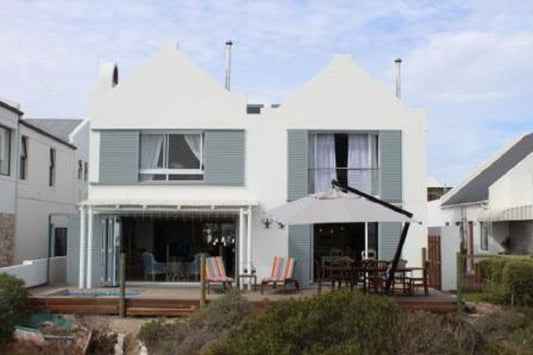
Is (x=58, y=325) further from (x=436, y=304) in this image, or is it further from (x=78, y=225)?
(x=436, y=304)

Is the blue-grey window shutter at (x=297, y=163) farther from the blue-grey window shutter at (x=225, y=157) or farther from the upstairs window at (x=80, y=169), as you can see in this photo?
the upstairs window at (x=80, y=169)

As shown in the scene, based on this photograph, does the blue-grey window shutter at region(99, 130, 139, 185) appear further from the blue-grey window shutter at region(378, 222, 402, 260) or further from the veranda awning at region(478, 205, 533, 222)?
the veranda awning at region(478, 205, 533, 222)

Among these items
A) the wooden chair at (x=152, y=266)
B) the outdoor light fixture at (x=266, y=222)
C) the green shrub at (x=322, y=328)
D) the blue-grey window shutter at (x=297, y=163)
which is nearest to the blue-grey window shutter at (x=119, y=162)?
the wooden chair at (x=152, y=266)

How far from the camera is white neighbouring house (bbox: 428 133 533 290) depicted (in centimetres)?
2658

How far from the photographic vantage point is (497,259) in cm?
2198

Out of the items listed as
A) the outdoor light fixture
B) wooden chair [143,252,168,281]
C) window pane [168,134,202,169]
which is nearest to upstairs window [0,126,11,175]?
wooden chair [143,252,168,281]

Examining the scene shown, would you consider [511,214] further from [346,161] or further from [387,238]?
[346,161]

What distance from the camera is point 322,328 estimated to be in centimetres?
835

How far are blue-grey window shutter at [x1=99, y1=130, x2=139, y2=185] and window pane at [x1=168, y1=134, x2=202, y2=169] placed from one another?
3.47 ft

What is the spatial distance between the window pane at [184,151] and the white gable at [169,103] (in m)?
0.49

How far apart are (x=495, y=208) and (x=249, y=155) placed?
11291 mm

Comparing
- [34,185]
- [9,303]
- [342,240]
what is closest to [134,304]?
[9,303]

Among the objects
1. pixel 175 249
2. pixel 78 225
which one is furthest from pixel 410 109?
pixel 78 225

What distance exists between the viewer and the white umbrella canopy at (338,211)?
15.5 metres
